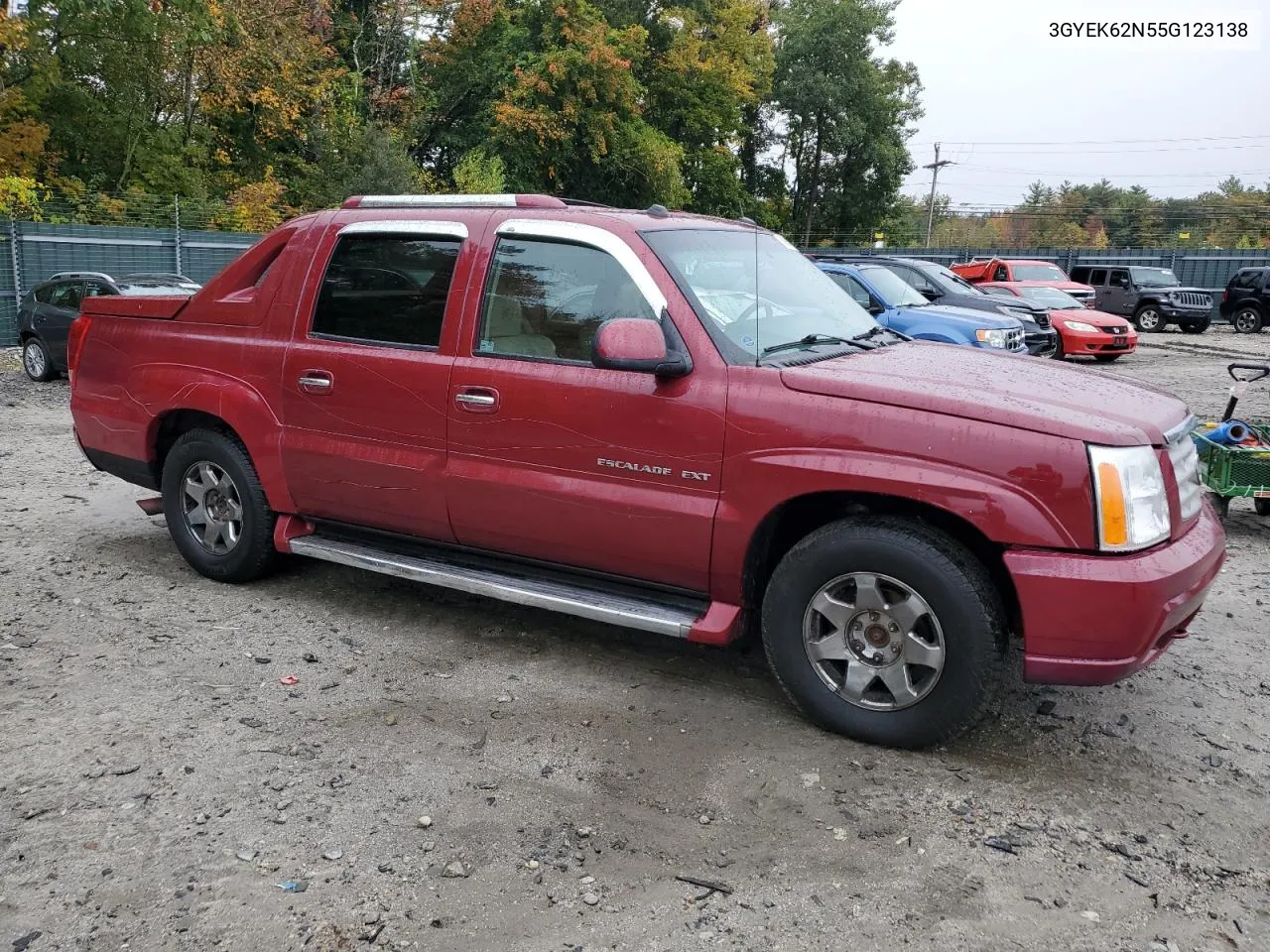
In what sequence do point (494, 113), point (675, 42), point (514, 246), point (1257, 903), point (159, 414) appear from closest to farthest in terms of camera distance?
point (1257, 903)
point (514, 246)
point (159, 414)
point (494, 113)
point (675, 42)

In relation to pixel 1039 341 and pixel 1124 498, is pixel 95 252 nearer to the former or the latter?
pixel 1039 341

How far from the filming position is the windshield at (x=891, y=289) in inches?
475

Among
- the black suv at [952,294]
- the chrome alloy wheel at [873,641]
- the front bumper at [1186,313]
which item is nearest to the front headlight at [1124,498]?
the chrome alloy wheel at [873,641]

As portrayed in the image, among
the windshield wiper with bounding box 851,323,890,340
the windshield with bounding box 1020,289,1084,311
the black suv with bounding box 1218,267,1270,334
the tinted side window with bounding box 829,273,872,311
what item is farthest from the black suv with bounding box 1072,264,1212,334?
the windshield wiper with bounding box 851,323,890,340

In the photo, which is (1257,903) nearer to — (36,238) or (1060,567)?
(1060,567)

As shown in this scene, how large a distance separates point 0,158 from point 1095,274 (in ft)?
91.6

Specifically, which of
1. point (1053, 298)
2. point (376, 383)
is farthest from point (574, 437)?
point (1053, 298)

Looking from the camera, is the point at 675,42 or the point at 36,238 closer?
the point at 36,238

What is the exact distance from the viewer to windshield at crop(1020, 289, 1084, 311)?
1889 centimetres

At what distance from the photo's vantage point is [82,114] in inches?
1233

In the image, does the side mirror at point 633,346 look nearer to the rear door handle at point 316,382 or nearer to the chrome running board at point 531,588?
the chrome running board at point 531,588

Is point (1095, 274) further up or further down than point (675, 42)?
→ further down

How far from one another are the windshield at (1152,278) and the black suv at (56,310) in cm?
2149

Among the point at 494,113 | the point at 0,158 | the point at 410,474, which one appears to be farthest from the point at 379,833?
the point at 494,113
